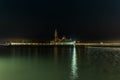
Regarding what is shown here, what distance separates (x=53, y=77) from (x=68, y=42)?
16002 centimetres

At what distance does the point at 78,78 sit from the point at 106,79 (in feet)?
8.06

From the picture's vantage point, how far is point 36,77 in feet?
81.3

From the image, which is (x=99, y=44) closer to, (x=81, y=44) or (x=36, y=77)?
(x=81, y=44)

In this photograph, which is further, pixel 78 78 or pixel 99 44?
pixel 99 44

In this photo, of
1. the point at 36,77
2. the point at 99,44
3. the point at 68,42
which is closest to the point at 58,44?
the point at 68,42

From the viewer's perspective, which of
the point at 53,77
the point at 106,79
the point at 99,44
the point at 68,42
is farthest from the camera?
the point at 68,42

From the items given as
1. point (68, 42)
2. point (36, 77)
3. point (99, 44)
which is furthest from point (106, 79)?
point (68, 42)

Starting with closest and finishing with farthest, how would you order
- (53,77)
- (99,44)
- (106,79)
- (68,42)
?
(106,79)
(53,77)
(99,44)
(68,42)

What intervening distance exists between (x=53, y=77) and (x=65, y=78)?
1250 millimetres

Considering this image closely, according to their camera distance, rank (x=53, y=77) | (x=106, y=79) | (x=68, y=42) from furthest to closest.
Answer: (x=68, y=42)
(x=53, y=77)
(x=106, y=79)

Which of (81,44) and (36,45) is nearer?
(81,44)

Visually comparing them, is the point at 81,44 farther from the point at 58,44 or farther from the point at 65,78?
the point at 65,78

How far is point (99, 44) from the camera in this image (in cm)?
16912

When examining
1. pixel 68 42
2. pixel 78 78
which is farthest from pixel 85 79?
pixel 68 42
